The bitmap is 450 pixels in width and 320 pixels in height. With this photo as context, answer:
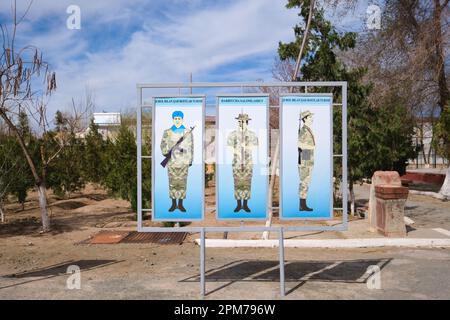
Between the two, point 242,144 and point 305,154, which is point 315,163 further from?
point 242,144

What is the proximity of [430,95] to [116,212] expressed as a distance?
13.6 metres

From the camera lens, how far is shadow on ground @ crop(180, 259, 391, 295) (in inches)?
250

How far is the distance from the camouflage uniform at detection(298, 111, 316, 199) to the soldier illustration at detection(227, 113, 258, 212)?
0.65 m

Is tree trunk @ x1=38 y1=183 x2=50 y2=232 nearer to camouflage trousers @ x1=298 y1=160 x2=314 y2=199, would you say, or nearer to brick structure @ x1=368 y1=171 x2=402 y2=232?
camouflage trousers @ x1=298 y1=160 x2=314 y2=199

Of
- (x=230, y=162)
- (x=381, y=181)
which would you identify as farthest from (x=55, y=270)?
(x=381, y=181)

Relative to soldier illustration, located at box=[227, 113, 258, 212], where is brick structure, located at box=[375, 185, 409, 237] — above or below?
below

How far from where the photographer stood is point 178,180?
5969 millimetres

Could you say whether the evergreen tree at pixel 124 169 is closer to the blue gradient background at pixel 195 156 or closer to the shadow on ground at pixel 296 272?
the shadow on ground at pixel 296 272

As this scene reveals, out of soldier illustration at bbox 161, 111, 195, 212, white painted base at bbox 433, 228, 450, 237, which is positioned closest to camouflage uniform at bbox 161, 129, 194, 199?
soldier illustration at bbox 161, 111, 195, 212

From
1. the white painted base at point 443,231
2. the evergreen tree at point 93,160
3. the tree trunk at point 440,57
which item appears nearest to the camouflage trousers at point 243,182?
the white painted base at point 443,231

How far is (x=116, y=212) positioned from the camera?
14.6m

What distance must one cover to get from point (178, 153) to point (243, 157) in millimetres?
892

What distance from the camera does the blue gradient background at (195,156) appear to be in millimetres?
5930

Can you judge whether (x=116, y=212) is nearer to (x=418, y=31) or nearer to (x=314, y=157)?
(x=314, y=157)
